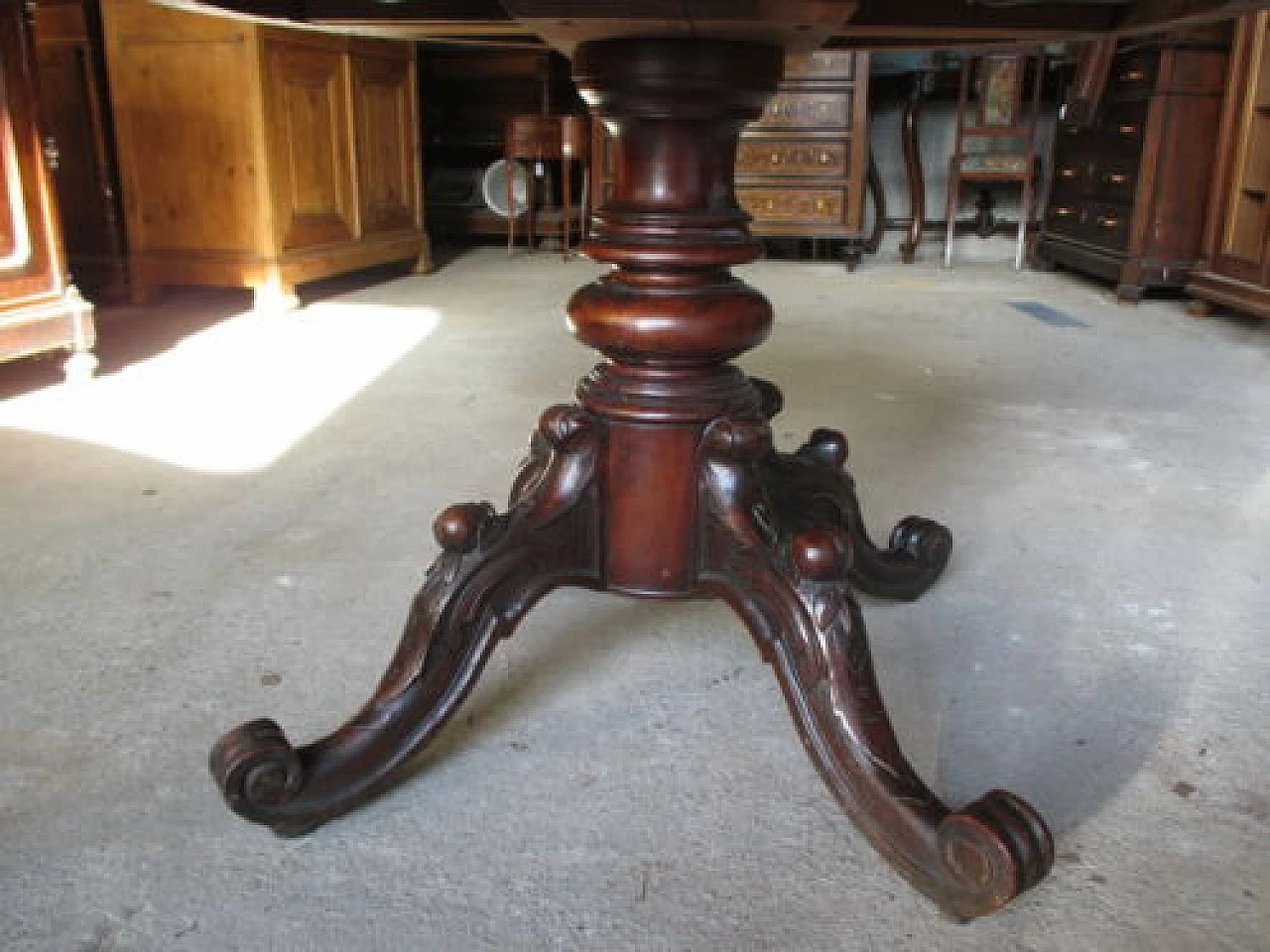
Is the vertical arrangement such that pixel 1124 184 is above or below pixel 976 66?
below

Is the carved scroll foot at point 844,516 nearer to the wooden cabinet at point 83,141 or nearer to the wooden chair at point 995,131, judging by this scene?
the wooden cabinet at point 83,141

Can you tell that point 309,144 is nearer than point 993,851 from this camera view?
No

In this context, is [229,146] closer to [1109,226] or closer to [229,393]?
[229,393]

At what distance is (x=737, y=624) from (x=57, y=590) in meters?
0.70

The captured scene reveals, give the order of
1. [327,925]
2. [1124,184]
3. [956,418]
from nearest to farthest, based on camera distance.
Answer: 1. [327,925]
2. [956,418]
3. [1124,184]

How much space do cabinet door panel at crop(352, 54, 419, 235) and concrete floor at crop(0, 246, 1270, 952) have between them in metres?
1.60

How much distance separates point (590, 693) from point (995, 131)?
12.1 feet

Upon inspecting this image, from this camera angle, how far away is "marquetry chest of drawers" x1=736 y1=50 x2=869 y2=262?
13.0 ft

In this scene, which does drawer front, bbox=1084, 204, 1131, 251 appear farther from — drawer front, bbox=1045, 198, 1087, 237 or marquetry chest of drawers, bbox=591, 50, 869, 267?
marquetry chest of drawers, bbox=591, 50, 869, 267

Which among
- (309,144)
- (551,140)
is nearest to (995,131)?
(551,140)

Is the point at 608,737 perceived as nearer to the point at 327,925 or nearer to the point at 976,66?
the point at 327,925

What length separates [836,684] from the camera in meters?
0.71

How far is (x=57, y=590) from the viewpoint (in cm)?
112

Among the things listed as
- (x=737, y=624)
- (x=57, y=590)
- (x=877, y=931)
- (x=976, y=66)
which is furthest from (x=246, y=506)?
(x=976, y=66)
